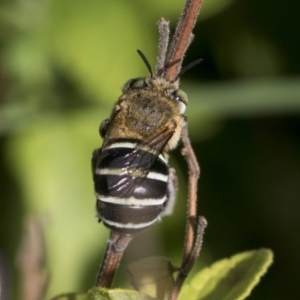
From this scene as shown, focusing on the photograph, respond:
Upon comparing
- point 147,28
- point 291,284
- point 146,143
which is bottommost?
point 291,284

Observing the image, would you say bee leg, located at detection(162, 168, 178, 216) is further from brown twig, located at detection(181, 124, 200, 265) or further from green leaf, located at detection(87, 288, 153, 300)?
green leaf, located at detection(87, 288, 153, 300)

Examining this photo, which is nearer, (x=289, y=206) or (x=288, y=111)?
(x=288, y=111)

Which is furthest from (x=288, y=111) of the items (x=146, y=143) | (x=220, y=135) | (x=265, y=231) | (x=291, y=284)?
(x=146, y=143)

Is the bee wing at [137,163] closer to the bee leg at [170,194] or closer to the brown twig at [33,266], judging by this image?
the bee leg at [170,194]

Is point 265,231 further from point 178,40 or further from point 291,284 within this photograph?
point 178,40

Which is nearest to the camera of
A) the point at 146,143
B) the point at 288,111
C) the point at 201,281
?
the point at 201,281

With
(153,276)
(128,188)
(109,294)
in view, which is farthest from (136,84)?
(109,294)

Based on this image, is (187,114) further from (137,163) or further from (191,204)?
(191,204)

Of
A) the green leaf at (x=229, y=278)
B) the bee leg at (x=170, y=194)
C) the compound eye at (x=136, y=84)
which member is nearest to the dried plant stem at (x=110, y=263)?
the green leaf at (x=229, y=278)
